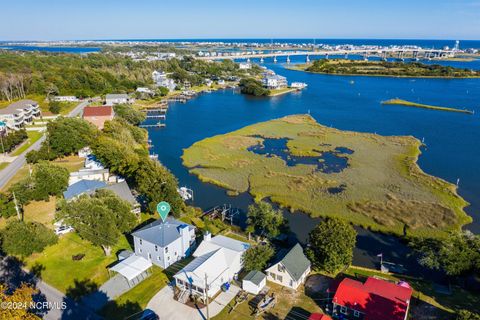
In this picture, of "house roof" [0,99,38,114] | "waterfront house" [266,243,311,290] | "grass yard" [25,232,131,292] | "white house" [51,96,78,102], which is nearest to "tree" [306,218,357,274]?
"waterfront house" [266,243,311,290]

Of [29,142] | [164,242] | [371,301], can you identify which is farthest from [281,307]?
[29,142]

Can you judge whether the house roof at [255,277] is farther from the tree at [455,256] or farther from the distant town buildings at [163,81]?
the distant town buildings at [163,81]

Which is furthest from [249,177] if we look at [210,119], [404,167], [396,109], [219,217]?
[396,109]

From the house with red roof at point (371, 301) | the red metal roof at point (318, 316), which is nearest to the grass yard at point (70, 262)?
the red metal roof at point (318, 316)

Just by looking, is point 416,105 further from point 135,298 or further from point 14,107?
point 14,107

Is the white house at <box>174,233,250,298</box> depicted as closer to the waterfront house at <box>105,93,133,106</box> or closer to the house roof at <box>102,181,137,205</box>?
the house roof at <box>102,181,137,205</box>
